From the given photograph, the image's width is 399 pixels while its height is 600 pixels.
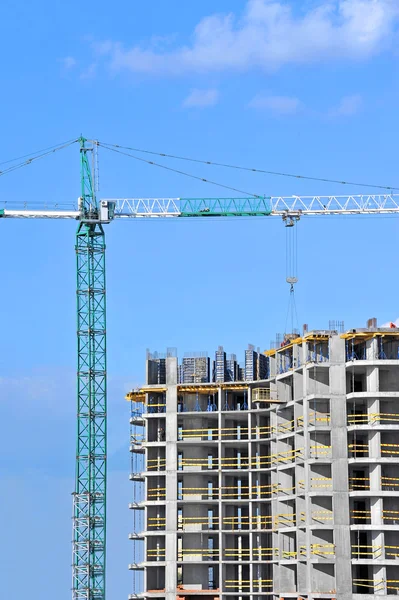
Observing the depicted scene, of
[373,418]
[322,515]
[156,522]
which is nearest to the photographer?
[373,418]

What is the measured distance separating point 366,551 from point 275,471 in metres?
13.8

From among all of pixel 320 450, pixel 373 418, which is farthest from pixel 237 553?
pixel 373 418

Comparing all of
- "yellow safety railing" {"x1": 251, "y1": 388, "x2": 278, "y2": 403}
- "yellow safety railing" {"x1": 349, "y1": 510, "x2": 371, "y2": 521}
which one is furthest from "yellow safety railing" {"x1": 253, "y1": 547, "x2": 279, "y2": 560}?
"yellow safety railing" {"x1": 349, "y1": 510, "x2": 371, "y2": 521}

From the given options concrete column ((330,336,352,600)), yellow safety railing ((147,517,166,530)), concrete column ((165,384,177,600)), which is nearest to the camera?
concrete column ((330,336,352,600))

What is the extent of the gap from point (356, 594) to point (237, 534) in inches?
753

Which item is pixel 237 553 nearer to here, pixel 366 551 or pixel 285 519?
pixel 285 519

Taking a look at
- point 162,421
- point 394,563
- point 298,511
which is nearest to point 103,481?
point 162,421

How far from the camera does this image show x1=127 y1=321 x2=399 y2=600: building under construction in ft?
336

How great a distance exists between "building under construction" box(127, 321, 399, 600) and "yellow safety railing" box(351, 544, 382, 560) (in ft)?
0.52

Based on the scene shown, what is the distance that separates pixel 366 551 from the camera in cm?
10250

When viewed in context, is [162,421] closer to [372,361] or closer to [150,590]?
[150,590]

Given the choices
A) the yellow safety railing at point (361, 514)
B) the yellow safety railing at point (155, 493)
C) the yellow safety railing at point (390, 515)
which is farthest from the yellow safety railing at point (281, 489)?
the yellow safety railing at point (390, 515)

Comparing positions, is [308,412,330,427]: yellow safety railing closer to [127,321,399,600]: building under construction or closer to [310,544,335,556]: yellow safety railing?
[127,321,399,600]: building under construction

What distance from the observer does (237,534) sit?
387ft
